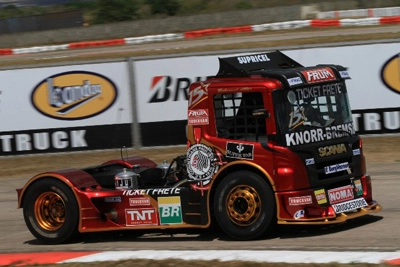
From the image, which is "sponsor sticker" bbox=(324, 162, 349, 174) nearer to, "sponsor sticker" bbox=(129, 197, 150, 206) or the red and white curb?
the red and white curb

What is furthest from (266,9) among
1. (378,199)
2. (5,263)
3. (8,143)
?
(5,263)

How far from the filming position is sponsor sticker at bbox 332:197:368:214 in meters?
9.20

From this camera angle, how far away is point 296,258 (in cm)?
793

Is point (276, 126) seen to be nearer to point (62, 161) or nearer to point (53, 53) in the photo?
point (62, 161)

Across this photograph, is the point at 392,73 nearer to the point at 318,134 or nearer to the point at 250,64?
the point at 250,64

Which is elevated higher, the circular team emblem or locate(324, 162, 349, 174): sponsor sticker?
the circular team emblem

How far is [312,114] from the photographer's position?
30.5ft

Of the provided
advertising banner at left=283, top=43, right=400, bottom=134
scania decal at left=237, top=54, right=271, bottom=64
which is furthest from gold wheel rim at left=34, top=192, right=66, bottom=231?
advertising banner at left=283, top=43, right=400, bottom=134

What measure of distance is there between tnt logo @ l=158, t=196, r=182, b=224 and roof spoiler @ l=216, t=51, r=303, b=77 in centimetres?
160

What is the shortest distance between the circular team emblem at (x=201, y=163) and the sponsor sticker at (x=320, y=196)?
1.18m

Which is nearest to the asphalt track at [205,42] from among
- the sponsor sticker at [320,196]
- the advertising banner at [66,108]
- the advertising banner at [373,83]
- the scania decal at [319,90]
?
the advertising banner at [66,108]

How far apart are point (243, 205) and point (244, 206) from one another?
2 cm

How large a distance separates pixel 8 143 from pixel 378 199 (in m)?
9.55

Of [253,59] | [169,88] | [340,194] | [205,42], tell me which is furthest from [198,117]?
[205,42]
